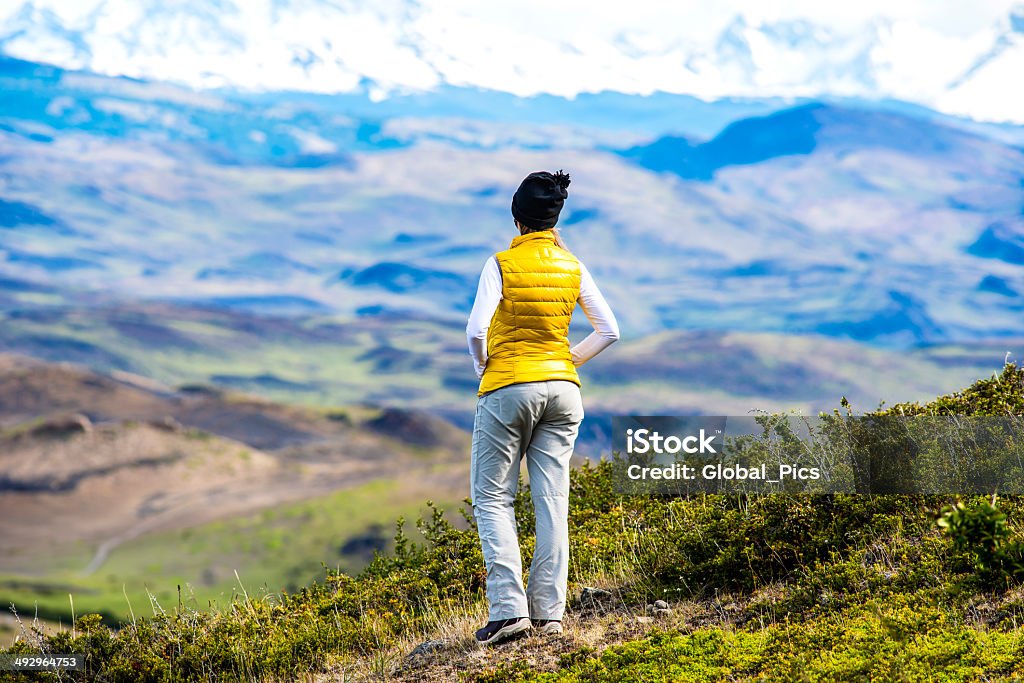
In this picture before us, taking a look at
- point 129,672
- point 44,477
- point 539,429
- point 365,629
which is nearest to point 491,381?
point 539,429

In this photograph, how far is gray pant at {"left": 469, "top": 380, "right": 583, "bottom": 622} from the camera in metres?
6.96

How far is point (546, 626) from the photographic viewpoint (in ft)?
23.7

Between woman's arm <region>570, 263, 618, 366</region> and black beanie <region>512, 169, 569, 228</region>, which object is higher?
black beanie <region>512, 169, 569, 228</region>

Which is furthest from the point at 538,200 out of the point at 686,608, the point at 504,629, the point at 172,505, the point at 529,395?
the point at 172,505

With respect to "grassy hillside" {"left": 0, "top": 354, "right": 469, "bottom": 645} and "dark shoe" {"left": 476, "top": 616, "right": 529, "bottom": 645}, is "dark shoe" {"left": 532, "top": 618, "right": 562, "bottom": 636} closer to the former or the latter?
"dark shoe" {"left": 476, "top": 616, "right": 529, "bottom": 645}

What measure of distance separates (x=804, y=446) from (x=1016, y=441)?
4.94ft

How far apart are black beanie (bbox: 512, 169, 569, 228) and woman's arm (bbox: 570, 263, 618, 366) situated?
38cm

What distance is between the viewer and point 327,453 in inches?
7741

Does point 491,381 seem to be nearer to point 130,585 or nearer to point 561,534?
point 561,534

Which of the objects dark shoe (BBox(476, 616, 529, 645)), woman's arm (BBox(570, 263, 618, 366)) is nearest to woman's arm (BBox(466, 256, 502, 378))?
woman's arm (BBox(570, 263, 618, 366))

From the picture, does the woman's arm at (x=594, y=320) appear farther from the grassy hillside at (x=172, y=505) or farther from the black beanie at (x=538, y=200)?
the grassy hillside at (x=172, y=505)

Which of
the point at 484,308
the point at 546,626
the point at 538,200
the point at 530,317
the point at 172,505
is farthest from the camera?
the point at 172,505

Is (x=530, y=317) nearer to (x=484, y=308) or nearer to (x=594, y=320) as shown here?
(x=484, y=308)

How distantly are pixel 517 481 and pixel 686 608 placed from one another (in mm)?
1625
